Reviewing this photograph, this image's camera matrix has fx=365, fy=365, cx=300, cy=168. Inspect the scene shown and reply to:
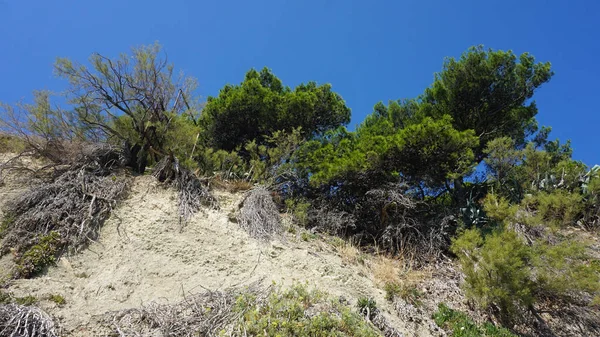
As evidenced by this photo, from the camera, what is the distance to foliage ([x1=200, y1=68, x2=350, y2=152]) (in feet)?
38.0

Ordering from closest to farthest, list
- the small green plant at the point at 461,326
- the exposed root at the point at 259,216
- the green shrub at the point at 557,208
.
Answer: the small green plant at the point at 461,326
the green shrub at the point at 557,208
the exposed root at the point at 259,216

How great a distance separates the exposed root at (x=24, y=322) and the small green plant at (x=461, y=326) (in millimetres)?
5207

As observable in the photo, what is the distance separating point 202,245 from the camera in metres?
6.51

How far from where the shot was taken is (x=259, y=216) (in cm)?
759

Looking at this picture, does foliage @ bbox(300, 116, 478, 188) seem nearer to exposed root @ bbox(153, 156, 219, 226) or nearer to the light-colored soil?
the light-colored soil

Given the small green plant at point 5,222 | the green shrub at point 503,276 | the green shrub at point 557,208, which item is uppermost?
the green shrub at point 557,208

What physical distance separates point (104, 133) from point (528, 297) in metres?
9.41

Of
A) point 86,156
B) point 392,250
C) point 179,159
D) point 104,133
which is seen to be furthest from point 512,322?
point 104,133

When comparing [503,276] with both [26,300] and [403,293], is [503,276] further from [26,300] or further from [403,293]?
[26,300]

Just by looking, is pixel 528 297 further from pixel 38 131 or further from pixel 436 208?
pixel 38 131

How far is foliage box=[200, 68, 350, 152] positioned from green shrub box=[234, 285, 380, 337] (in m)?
6.87

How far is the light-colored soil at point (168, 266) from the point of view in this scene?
16.3 ft

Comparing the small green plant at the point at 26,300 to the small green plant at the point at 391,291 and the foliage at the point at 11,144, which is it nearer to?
the foliage at the point at 11,144

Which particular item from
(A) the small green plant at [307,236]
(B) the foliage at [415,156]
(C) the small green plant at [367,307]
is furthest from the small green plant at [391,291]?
(B) the foliage at [415,156]
